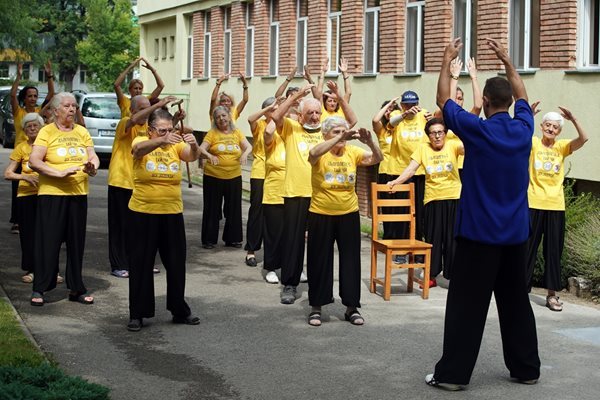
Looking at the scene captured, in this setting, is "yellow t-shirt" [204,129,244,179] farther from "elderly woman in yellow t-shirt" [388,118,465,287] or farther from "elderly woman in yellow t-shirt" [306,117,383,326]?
"elderly woman in yellow t-shirt" [306,117,383,326]

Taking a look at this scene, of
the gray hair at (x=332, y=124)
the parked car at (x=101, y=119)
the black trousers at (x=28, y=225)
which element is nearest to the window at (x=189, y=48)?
the parked car at (x=101, y=119)

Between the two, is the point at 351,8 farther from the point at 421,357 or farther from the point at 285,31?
the point at 421,357

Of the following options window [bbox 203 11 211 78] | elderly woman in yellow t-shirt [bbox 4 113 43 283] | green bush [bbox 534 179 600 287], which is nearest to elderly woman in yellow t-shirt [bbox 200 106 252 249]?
elderly woman in yellow t-shirt [bbox 4 113 43 283]

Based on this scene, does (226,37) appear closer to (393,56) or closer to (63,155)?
(393,56)

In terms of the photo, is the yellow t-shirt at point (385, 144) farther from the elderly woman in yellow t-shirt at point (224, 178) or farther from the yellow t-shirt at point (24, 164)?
the yellow t-shirt at point (24, 164)

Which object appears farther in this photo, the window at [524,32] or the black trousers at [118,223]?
the window at [524,32]

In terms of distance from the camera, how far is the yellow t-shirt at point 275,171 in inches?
547

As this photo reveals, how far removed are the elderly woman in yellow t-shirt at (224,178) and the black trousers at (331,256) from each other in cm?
450

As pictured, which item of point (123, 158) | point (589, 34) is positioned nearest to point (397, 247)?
point (123, 158)

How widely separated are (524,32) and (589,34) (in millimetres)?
1786

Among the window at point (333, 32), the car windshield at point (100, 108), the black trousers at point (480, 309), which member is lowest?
the black trousers at point (480, 309)

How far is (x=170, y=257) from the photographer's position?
35.8 feet

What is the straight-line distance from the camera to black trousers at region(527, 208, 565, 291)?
1218 cm

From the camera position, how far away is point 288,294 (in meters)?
12.5
